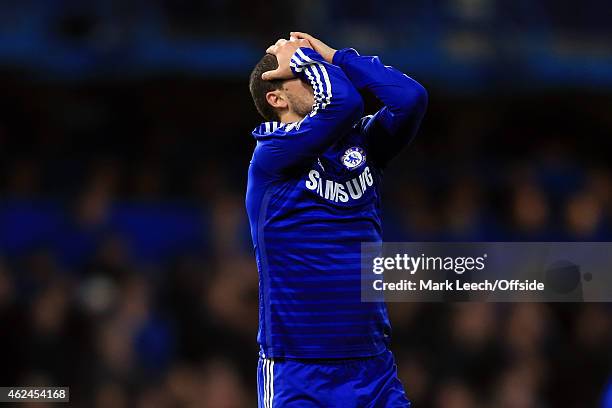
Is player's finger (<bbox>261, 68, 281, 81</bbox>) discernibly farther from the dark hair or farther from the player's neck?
the player's neck

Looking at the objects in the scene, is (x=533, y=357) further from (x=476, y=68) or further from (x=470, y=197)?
(x=476, y=68)

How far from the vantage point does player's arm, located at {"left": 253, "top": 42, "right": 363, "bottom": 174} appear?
3797mm

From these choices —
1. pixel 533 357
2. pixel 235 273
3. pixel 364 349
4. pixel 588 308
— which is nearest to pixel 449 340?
pixel 533 357

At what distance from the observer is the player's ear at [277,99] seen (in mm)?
3994

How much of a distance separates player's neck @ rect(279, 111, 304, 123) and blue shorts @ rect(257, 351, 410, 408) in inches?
34.8

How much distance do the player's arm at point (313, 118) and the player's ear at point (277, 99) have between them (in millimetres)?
83

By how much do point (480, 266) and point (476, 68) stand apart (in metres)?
4.56

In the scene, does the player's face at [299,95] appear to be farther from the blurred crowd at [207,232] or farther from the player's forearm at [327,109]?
the blurred crowd at [207,232]

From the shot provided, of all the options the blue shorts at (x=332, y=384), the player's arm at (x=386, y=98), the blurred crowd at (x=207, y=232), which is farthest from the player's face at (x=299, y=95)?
the blurred crowd at (x=207, y=232)

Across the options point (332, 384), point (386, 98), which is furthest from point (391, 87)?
point (332, 384)

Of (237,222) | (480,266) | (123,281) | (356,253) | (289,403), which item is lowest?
(289,403)

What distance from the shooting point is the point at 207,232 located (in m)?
9.55

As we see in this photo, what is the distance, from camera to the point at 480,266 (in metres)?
5.87

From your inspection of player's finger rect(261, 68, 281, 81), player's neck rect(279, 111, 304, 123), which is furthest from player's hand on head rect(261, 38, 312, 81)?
player's neck rect(279, 111, 304, 123)
